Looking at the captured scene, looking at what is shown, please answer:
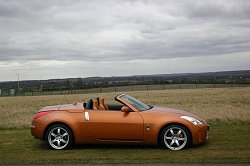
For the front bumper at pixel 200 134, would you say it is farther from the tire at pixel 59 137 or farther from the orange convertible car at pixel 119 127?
the tire at pixel 59 137

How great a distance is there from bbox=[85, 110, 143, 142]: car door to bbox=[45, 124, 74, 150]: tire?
0.50 meters

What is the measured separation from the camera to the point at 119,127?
24.6ft

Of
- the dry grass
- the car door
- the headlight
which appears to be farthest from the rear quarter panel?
the dry grass

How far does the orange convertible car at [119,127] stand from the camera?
7445 mm

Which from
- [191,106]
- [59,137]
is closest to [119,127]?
[59,137]

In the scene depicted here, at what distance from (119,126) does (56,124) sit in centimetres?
143

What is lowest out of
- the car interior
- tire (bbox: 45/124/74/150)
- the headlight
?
tire (bbox: 45/124/74/150)

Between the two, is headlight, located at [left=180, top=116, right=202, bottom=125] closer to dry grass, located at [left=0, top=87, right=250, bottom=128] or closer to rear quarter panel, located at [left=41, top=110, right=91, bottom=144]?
rear quarter panel, located at [left=41, top=110, right=91, bottom=144]

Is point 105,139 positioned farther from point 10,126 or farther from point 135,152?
point 10,126

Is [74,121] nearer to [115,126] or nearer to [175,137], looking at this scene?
[115,126]

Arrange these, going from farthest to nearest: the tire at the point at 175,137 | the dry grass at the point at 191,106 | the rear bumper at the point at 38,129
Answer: the dry grass at the point at 191,106 → the rear bumper at the point at 38,129 → the tire at the point at 175,137

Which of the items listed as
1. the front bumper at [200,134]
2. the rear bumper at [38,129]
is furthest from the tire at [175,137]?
the rear bumper at [38,129]

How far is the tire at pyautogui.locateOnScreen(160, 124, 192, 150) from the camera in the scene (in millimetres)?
7410

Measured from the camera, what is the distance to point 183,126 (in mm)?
7473
